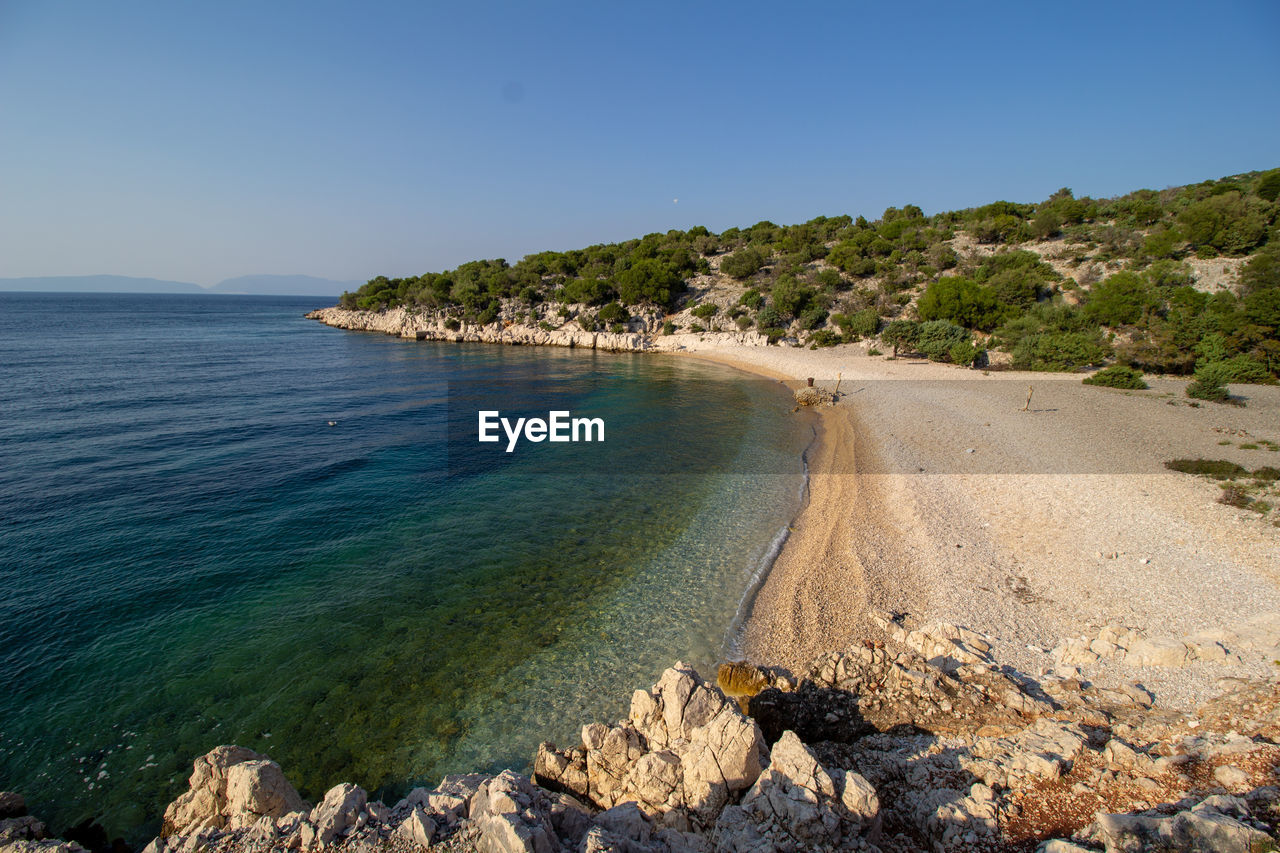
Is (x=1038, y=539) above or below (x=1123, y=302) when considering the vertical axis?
below

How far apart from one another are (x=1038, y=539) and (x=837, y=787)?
11016 millimetres

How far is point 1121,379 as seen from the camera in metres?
27.2

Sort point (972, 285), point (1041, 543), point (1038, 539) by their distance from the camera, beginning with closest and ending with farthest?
point (1041, 543) < point (1038, 539) < point (972, 285)

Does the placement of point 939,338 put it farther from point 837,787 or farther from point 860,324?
point 837,787

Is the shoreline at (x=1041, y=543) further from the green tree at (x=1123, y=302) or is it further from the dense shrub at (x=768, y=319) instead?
the dense shrub at (x=768, y=319)

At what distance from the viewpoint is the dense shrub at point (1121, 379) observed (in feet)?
88.3

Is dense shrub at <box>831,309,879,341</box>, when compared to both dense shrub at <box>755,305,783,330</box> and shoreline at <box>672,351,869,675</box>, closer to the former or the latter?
dense shrub at <box>755,305,783,330</box>

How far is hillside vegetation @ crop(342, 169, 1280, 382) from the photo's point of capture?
30.9m

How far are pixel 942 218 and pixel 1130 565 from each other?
73.8 metres

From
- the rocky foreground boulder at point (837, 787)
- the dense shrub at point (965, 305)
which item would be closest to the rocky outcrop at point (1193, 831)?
the rocky foreground boulder at point (837, 787)

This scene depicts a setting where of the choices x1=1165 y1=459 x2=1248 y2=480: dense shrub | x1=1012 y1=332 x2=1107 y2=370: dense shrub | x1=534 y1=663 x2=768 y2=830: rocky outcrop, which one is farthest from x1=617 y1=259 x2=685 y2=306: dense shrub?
x1=534 y1=663 x2=768 y2=830: rocky outcrop

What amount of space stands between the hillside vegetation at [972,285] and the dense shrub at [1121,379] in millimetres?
2597

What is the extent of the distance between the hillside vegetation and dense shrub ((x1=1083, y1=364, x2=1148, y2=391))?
8.52ft

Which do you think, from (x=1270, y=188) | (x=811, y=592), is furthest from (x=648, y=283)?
(x=1270, y=188)
